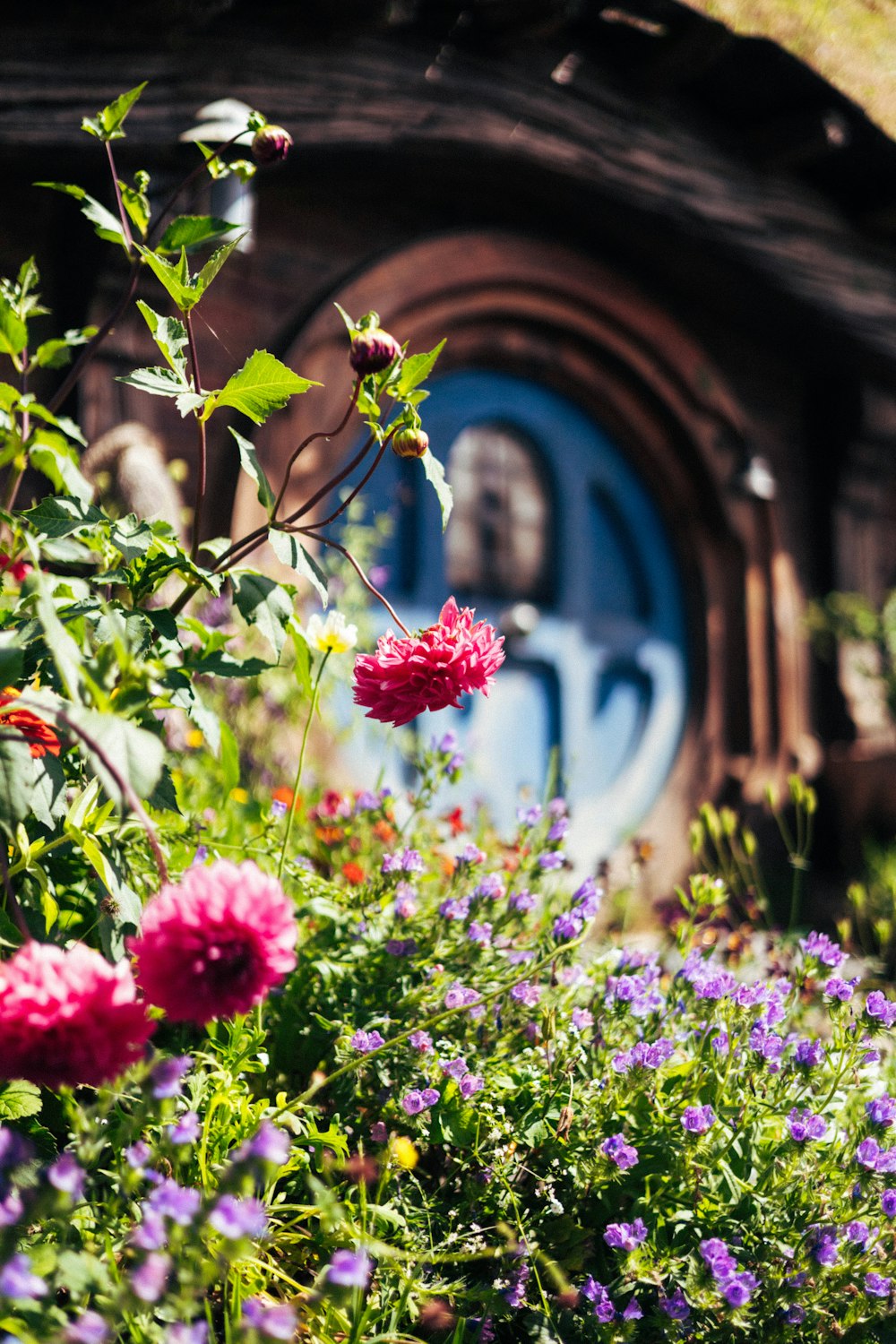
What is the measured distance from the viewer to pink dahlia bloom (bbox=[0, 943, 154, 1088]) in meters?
0.79

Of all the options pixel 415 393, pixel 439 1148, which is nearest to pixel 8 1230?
pixel 439 1148

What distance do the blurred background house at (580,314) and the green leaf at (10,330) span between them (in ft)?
4.27

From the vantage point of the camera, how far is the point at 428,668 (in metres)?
1.11

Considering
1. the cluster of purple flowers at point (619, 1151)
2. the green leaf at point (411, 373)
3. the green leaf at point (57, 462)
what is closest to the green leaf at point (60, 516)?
the green leaf at point (57, 462)

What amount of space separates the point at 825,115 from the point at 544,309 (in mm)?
982

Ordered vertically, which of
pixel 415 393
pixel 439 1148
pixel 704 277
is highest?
pixel 704 277

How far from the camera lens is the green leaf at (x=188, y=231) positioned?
4.12 ft

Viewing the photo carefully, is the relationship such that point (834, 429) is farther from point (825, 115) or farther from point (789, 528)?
point (825, 115)

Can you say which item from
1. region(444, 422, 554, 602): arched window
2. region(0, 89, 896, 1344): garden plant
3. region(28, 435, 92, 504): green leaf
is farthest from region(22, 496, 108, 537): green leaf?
region(444, 422, 554, 602): arched window

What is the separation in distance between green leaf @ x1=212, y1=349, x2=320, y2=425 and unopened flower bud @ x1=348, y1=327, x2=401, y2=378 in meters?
0.06

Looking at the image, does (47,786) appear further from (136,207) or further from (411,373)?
(136,207)

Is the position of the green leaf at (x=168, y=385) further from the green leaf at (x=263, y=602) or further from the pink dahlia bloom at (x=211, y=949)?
the pink dahlia bloom at (x=211, y=949)

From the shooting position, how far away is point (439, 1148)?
1.33 m

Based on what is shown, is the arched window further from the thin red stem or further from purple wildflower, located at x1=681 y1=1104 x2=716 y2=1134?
purple wildflower, located at x1=681 y1=1104 x2=716 y2=1134
